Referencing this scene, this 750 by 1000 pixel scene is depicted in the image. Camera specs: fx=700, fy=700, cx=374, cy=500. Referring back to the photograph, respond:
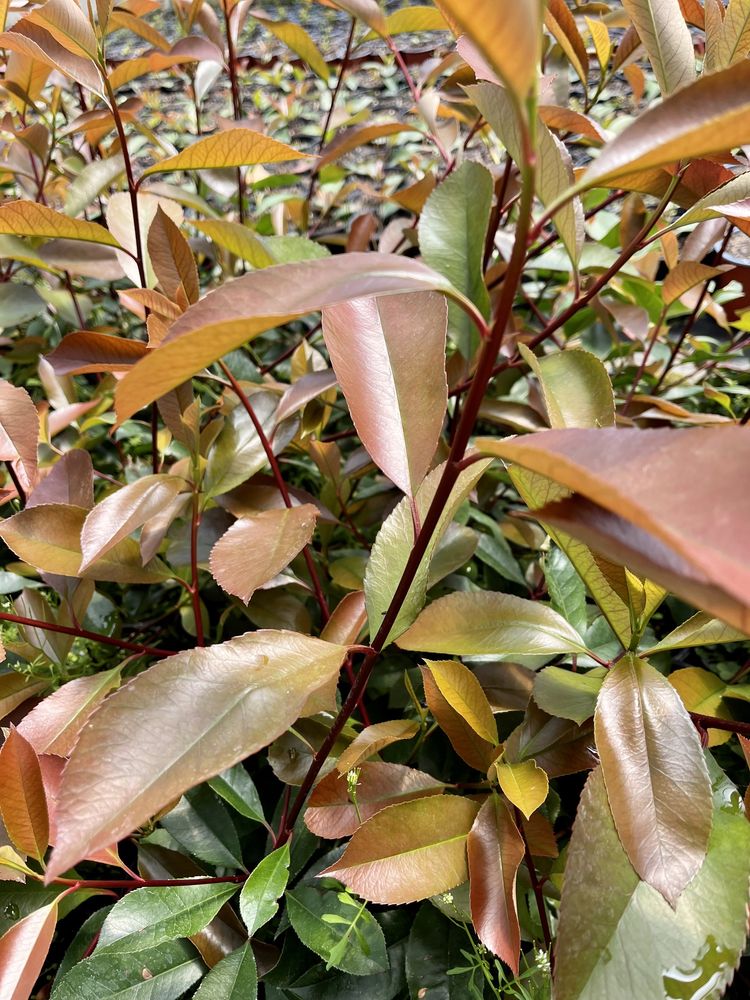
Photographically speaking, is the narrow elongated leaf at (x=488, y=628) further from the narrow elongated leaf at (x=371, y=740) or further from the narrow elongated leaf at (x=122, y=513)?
the narrow elongated leaf at (x=122, y=513)

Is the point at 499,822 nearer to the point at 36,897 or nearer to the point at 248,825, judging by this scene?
the point at 248,825

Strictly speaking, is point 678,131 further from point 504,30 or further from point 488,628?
point 488,628

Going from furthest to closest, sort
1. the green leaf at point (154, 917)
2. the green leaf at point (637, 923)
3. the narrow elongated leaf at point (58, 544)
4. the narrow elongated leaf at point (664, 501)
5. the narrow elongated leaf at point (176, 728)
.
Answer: the narrow elongated leaf at point (58, 544), the green leaf at point (154, 917), the green leaf at point (637, 923), the narrow elongated leaf at point (176, 728), the narrow elongated leaf at point (664, 501)

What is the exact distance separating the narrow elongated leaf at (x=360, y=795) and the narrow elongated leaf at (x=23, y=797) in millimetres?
204

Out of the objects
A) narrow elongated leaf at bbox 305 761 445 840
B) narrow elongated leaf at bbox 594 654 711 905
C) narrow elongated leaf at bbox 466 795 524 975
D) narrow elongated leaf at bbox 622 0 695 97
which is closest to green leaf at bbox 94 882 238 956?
narrow elongated leaf at bbox 305 761 445 840

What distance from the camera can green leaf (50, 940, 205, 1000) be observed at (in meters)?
0.55

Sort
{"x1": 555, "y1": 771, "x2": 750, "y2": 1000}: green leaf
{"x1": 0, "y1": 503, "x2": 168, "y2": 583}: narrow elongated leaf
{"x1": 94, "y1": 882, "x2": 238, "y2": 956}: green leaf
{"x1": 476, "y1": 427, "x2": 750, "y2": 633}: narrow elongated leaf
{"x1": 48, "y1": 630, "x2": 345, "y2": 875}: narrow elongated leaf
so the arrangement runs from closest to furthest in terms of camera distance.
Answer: {"x1": 476, "y1": 427, "x2": 750, "y2": 633}: narrow elongated leaf → {"x1": 48, "y1": 630, "x2": 345, "y2": 875}: narrow elongated leaf → {"x1": 555, "y1": 771, "x2": 750, "y2": 1000}: green leaf → {"x1": 94, "y1": 882, "x2": 238, "y2": 956}: green leaf → {"x1": 0, "y1": 503, "x2": 168, "y2": 583}: narrow elongated leaf

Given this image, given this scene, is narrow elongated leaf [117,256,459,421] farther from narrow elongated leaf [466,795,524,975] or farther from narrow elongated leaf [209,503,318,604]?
narrow elongated leaf [466,795,524,975]

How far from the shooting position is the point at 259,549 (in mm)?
604

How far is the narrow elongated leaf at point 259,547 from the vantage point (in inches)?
22.0

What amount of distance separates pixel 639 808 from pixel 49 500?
2.02ft

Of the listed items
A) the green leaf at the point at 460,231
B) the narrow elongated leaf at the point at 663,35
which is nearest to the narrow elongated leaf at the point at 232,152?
the green leaf at the point at 460,231

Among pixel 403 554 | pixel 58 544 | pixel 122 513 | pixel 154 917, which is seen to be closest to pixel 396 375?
pixel 403 554

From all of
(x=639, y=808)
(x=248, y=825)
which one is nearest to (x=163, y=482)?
(x=248, y=825)
